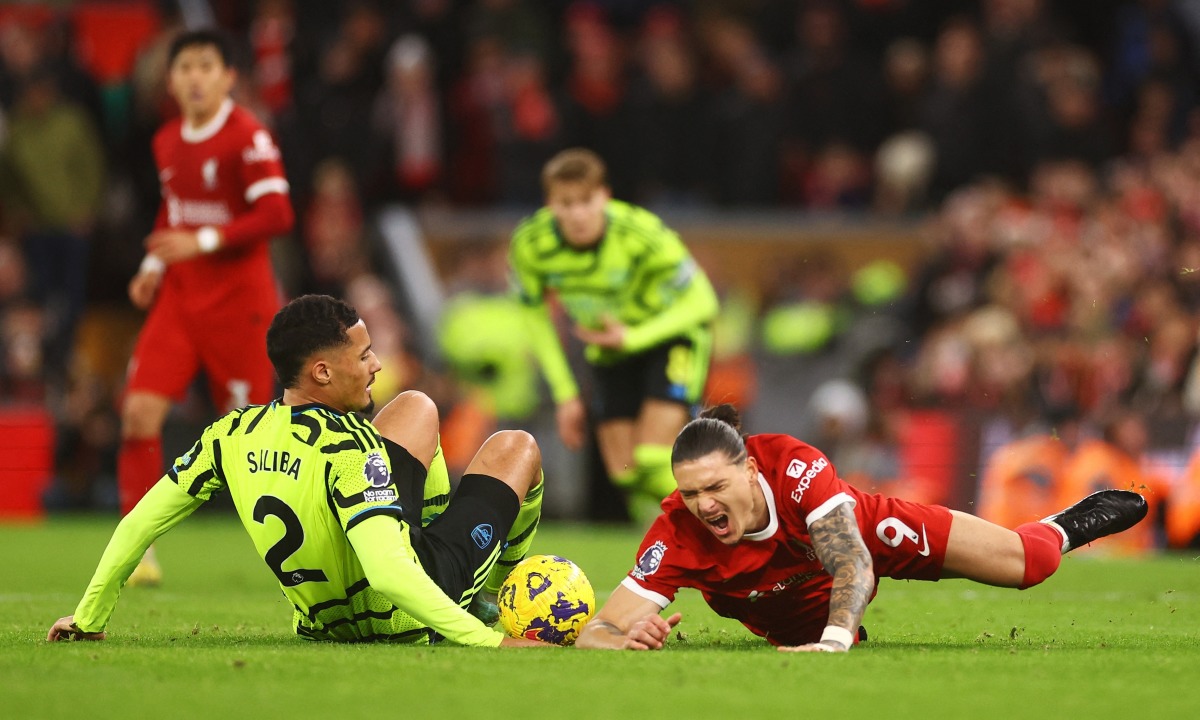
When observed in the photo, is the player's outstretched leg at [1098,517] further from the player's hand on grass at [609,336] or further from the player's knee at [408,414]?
the player's hand on grass at [609,336]

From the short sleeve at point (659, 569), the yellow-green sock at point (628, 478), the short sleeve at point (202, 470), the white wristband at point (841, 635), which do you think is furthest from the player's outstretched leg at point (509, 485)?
the yellow-green sock at point (628, 478)

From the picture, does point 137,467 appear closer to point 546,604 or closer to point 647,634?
point 546,604

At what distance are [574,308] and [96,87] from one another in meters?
8.11

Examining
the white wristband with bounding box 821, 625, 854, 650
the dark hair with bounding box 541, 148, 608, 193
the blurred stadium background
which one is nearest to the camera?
the white wristband with bounding box 821, 625, 854, 650

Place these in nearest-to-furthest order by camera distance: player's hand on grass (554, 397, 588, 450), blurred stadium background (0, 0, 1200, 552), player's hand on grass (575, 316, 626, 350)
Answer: player's hand on grass (575, 316, 626, 350)
player's hand on grass (554, 397, 588, 450)
blurred stadium background (0, 0, 1200, 552)

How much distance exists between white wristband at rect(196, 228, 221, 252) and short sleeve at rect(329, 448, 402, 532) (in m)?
3.67

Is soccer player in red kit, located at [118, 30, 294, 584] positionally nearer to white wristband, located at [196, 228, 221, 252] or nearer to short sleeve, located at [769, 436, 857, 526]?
white wristband, located at [196, 228, 221, 252]

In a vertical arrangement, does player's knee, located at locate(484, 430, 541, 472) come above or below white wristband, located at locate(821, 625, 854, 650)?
above

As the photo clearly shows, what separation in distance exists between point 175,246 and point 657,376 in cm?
307

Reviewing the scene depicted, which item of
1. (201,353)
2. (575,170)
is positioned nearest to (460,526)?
(201,353)

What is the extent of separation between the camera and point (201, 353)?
975 cm

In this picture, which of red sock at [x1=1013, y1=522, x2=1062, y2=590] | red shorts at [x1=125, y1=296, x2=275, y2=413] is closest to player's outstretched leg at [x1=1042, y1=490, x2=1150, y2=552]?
red sock at [x1=1013, y1=522, x2=1062, y2=590]

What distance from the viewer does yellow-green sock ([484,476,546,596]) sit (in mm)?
7160

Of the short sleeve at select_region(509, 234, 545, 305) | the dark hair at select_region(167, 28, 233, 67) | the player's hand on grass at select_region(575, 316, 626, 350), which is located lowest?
the player's hand on grass at select_region(575, 316, 626, 350)
